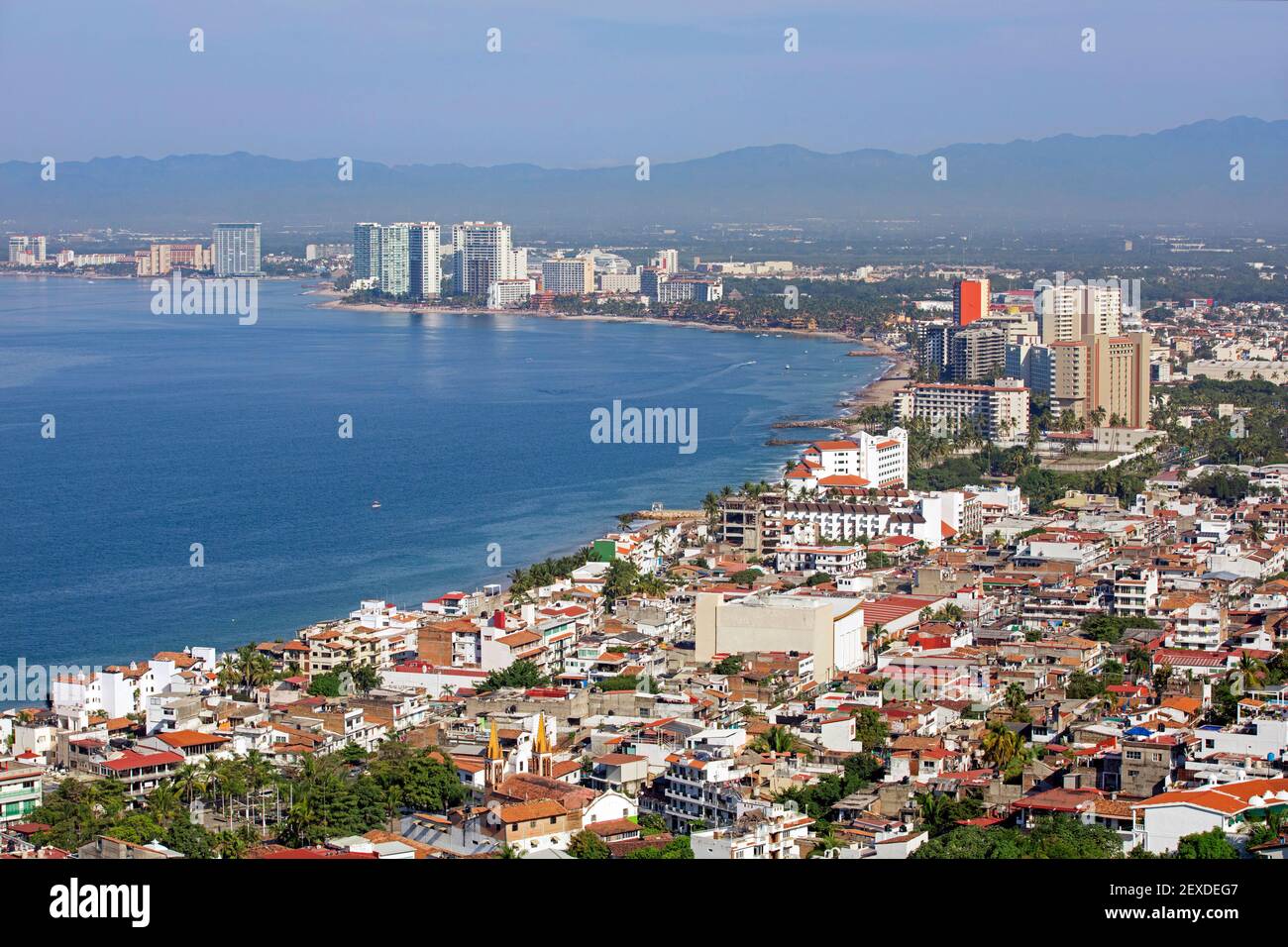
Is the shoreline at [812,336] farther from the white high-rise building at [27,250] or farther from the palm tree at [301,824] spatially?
the palm tree at [301,824]

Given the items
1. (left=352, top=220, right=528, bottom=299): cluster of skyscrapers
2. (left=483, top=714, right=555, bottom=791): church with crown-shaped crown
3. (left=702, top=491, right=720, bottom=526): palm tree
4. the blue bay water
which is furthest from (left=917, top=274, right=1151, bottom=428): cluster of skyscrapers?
(left=352, top=220, right=528, bottom=299): cluster of skyscrapers

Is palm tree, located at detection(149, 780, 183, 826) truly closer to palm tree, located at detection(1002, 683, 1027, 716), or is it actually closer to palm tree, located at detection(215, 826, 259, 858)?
palm tree, located at detection(215, 826, 259, 858)

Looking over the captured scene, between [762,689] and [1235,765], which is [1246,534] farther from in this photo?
[1235,765]

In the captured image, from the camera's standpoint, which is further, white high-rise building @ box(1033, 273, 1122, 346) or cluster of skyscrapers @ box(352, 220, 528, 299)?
cluster of skyscrapers @ box(352, 220, 528, 299)

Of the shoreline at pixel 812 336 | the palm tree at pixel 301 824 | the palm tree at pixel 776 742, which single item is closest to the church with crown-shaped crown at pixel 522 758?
the palm tree at pixel 301 824
